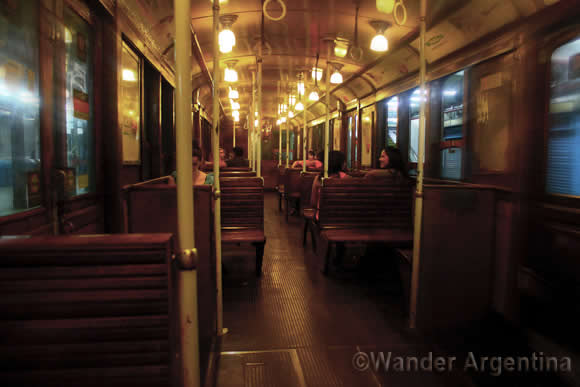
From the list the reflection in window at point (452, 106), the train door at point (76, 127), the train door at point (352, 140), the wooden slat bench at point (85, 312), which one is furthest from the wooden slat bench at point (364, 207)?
the train door at point (352, 140)

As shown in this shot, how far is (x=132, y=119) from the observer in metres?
4.37

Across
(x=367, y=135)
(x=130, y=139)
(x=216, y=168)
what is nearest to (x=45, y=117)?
(x=216, y=168)

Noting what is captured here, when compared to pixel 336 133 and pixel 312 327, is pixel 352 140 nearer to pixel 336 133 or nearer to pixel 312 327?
pixel 336 133

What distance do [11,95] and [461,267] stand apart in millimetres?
2978

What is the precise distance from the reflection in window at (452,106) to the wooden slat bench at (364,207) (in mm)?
1032

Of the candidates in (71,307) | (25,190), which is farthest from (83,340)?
(25,190)

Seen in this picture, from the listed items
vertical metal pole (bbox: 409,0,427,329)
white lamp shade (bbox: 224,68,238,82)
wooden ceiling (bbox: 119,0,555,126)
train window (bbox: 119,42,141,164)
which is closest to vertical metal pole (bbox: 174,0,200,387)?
vertical metal pole (bbox: 409,0,427,329)

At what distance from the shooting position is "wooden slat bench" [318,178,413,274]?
4406 millimetres

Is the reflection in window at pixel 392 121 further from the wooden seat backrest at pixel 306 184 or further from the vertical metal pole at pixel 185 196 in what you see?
the vertical metal pole at pixel 185 196

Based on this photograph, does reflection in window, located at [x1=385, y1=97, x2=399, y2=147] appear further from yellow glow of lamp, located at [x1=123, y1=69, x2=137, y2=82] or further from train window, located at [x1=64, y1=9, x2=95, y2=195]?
train window, located at [x1=64, y1=9, x2=95, y2=195]

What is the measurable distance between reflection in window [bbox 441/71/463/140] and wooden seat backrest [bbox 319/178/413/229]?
3.40 ft

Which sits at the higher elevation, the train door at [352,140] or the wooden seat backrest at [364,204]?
the train door at [352,140]

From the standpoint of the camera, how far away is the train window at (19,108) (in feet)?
6.16

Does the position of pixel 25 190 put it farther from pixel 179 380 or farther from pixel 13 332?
pixel 179 380
